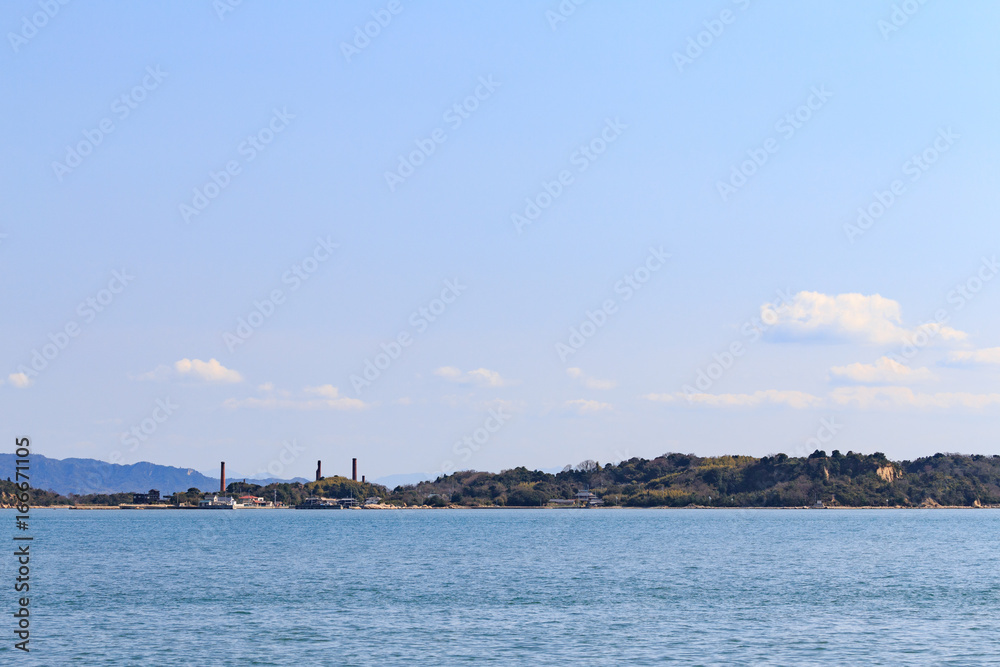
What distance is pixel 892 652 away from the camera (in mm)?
48781

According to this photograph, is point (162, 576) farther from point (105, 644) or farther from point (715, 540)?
point (715, 540)

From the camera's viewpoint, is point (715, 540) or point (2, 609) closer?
point (2, 609)

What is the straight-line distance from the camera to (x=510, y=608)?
64688 millimetres

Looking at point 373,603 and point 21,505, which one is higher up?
point 21,505

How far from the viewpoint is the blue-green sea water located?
49.1 meters

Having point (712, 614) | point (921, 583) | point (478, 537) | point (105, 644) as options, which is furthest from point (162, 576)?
point (478, 537)

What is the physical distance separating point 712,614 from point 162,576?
4836 cm

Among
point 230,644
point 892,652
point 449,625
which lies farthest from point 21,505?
point 892,652

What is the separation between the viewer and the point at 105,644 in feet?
168

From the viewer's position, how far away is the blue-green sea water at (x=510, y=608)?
49.1 m

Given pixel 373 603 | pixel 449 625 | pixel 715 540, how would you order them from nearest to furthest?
pixel 449 625, pixel 373 603, pixel 715 540

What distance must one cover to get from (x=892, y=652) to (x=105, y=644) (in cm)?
3694

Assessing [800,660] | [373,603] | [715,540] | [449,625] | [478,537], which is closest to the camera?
[800,660]

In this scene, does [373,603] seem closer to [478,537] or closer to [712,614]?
[712,614]
